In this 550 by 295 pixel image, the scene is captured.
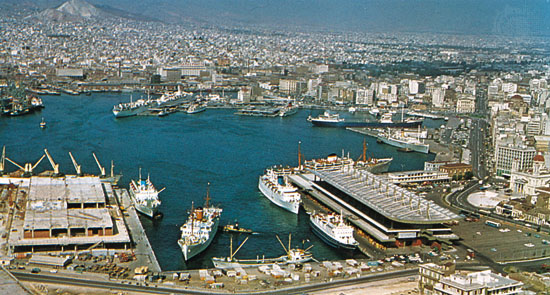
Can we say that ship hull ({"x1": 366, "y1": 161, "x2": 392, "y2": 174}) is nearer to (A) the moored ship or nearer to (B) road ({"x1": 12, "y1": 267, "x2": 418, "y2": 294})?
(B) road ({"x1": 12, "y1": 267, "x2": 418, "y2": 294})

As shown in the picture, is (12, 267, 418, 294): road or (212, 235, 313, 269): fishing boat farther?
(212, 235, 313, 269): fishing boat

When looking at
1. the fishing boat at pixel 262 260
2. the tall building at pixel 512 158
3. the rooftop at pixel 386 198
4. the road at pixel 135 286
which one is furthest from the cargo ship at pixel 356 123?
the road at pixel 135 286

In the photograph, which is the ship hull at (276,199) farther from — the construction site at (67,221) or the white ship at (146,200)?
the construction site at (67,221)

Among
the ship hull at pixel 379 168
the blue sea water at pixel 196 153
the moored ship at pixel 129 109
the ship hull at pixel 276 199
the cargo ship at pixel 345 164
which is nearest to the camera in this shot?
the blue sea water at pixel 196 153

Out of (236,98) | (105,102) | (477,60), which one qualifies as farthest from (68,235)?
(477,60)

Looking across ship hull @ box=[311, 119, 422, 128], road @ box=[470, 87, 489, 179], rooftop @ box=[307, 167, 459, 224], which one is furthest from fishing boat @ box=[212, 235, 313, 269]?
ship hull @ box=[311, 119, 422, 128]

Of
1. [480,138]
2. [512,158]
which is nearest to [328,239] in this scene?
[512,158]

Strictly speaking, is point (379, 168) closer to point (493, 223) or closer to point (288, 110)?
point (493, 223)
